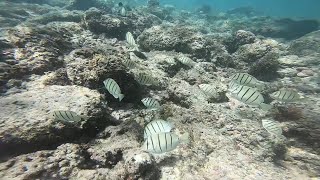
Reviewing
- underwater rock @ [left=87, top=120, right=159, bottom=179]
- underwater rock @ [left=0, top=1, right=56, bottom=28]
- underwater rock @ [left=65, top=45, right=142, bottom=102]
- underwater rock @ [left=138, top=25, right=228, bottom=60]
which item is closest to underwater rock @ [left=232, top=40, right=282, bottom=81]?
underwater rock @ [left=138, top=25, right=228, bottom=60]

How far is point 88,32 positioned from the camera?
1034 cm

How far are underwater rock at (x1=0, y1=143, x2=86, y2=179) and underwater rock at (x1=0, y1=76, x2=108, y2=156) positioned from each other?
21cm

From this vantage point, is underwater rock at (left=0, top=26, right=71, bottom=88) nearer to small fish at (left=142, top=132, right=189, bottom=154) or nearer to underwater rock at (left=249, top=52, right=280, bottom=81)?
small fish at (left=142, top=132, right=189, bottom=154)

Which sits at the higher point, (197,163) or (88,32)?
(88,32)

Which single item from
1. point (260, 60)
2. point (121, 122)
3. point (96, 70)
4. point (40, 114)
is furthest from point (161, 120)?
point (260, 60)

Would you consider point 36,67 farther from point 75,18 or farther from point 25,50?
point 75,18

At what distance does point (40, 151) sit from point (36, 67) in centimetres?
242

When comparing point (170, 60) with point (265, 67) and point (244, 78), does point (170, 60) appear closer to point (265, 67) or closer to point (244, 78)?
point (244, 78)

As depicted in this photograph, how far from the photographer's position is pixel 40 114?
3.91 meters

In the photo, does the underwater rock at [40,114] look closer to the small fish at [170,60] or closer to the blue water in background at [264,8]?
the small fish at [170,60]

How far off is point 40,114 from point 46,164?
85cm

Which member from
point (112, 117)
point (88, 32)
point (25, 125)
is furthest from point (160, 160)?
point (88, 32)

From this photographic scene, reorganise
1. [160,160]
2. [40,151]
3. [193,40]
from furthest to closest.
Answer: [193,40] → [160,160] → [40,151]

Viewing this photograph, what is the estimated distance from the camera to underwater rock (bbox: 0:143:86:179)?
3.19 metres
